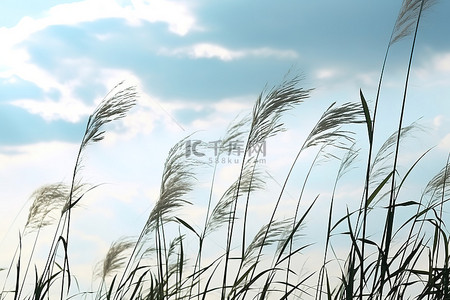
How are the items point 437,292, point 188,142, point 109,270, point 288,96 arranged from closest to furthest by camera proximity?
1. point 437,292
2. point 288,96
3. point 188,142
4. point 109,270

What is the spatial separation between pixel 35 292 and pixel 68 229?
0.36m

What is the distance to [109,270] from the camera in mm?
3037

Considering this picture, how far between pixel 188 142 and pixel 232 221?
1.49 ft

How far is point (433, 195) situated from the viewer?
3.10 meters

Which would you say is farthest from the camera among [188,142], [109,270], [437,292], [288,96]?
[109,270]

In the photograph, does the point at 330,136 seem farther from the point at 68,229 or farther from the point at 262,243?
the point at 68,229

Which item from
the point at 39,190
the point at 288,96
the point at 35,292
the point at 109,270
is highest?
the point at 288,96

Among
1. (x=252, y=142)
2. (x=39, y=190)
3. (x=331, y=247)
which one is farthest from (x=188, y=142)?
(x=39, y=190)

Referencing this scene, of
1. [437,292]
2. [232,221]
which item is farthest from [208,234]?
[437,292]

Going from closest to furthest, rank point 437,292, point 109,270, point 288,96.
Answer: point 437,292 < point 288,96 < point 109,270

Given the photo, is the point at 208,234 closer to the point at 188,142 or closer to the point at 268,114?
the point at 188,142

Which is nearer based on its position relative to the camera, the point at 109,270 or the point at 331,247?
the point at 331,247

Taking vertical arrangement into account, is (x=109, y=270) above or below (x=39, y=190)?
below

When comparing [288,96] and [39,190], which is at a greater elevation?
[288,96]
